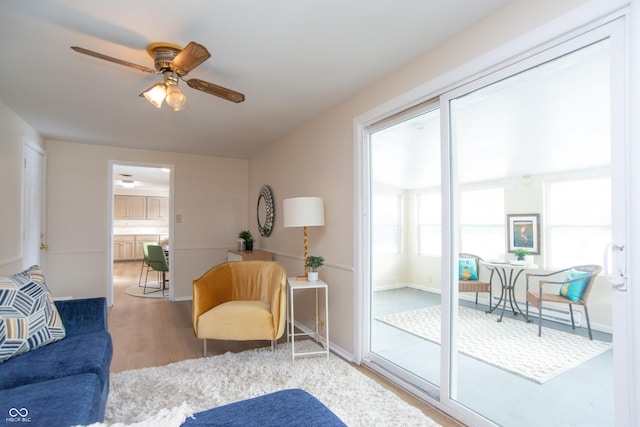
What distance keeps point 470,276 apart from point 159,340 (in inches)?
119

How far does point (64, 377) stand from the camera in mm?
1587

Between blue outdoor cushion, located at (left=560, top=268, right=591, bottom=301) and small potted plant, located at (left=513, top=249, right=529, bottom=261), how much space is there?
0.23 m

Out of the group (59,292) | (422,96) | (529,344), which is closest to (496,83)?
(422,96)

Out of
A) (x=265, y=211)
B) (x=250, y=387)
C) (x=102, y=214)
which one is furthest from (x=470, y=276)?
(x=102, y=214)

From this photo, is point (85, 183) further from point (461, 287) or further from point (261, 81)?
point (461, 287)

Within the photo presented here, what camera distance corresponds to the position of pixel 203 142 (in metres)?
4.66

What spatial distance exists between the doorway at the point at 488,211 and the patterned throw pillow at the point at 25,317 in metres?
2.17

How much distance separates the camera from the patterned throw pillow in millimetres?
1733

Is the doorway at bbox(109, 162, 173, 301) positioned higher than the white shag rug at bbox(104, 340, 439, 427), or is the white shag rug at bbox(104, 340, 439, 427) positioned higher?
the doorway at bbox(109, 162, 173, 301)

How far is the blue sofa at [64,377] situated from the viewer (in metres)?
1.24

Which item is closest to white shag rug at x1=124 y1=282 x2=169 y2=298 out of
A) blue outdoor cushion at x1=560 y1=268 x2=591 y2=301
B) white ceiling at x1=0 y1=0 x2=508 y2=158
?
white ceiling at x1=0 y1=0 x2=508 y2=158

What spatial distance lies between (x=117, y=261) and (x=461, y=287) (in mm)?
10607

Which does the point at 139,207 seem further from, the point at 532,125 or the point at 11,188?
the point at 532,125

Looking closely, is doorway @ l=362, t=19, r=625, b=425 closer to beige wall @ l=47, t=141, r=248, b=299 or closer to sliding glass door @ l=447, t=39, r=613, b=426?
sliding glass door @ l=447, t=39, r=613, b=426
